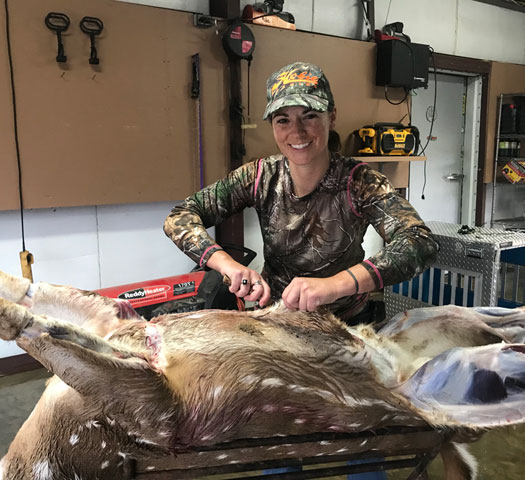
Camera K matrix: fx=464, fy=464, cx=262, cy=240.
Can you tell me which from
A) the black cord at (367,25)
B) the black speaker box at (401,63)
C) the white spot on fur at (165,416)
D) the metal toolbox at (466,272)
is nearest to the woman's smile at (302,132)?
the white spot on fur at (165,416)

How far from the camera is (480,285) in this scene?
2.98 metres

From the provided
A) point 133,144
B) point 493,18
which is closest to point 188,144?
point 133,144

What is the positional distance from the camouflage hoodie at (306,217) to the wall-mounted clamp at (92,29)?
1753 mm

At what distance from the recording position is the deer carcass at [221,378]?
3.62ft

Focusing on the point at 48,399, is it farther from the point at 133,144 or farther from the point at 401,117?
the point at 401,117

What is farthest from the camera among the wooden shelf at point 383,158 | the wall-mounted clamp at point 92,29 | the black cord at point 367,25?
the black cord at point 367,25

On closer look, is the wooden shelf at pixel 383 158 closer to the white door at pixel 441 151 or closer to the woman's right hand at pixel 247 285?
the white door at pixel 441 151

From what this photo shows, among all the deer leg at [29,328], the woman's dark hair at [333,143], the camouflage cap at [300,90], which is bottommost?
the deer leg at [29,328]

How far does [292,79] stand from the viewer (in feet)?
5.65

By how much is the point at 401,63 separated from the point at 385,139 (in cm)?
80

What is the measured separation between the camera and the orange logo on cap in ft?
5.60

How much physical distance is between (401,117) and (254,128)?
181cm

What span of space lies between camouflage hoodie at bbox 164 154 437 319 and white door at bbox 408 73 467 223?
3931mm

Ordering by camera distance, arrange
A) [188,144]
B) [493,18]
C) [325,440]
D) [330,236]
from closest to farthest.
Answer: [325,440]
[330,236]
[188,144]
[493,18]
